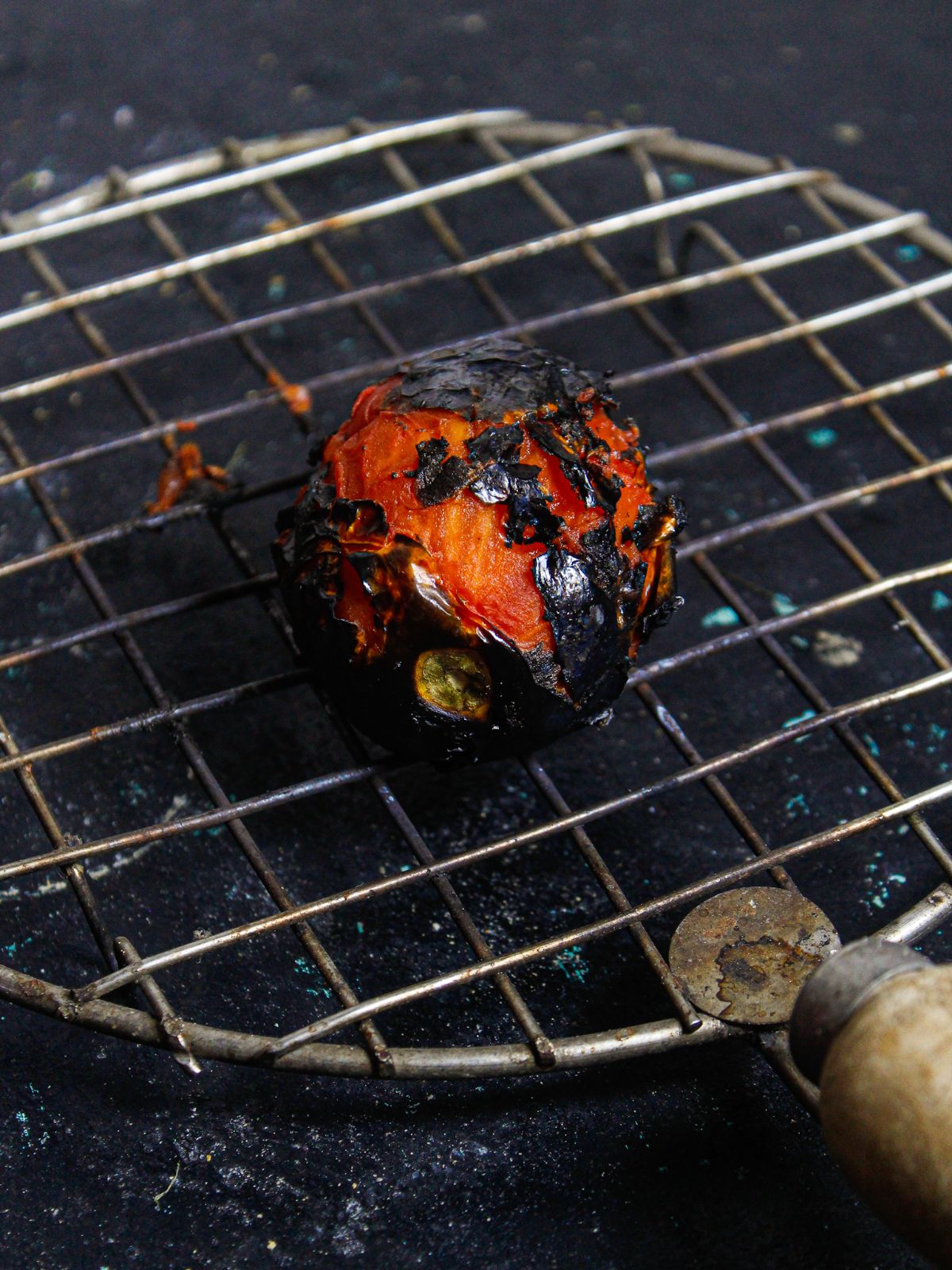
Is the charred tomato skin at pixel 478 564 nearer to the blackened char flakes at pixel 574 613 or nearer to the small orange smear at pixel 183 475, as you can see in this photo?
the blackened char flakes at pixel 574 613

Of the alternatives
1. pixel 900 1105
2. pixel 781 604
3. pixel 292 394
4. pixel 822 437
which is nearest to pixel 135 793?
pixel 292 394

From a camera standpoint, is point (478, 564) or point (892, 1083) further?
point (478, 564)

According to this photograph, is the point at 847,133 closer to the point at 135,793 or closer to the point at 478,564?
the point at 478,564

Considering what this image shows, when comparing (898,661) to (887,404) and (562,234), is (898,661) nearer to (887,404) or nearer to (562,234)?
(887,404)

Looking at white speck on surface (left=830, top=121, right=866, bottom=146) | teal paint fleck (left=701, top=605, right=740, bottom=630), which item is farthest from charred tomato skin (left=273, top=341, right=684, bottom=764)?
white speck on surface (left=830, top=121, right=866, bottom=146)

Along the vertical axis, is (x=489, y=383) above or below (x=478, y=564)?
above

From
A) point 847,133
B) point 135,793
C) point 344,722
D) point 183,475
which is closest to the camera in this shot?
point 344,722

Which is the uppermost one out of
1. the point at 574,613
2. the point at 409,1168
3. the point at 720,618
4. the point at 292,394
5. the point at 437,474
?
the point at 437,474
